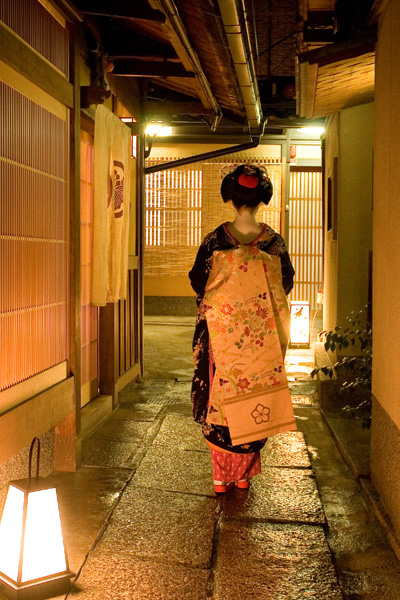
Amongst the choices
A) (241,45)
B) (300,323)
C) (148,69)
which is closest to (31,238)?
(241,45)

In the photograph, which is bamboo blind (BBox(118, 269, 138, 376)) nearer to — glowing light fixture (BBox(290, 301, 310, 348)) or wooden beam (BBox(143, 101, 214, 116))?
wooden beam (BBox(143, 101, 214, 116))

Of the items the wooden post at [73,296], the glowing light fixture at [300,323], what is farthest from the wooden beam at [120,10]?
the glowing light fixture at [300,323]

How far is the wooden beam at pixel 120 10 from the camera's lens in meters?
5.73

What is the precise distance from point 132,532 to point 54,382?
4.70 feet

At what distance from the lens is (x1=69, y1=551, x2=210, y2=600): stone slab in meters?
3.54

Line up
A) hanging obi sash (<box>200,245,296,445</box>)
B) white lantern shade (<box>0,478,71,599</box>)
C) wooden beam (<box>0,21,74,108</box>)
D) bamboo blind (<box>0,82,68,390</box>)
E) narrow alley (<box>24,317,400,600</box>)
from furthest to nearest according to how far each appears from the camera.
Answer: hanging obi sash (<box>200,245,296,445</box>) < bamboo blind (<box>0,82,68,390</box>) < wooden beam (<box>0,21,74,108</box>) < narrow alley (<box>24,317,400,600</box>) < white lantern shade (<box>0,478,71,599</box>)

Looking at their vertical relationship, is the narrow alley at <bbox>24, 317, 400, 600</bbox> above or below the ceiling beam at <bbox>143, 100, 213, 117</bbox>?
below

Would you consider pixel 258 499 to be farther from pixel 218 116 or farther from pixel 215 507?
pixel 218 116

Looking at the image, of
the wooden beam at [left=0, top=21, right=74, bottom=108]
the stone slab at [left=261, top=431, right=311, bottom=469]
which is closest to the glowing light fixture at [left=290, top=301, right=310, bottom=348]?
the stone slab at [left=261, top=431, right=311, bottom=469]

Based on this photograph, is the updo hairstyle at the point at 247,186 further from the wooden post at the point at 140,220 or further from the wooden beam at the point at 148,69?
the wooden post at the point at 140,220

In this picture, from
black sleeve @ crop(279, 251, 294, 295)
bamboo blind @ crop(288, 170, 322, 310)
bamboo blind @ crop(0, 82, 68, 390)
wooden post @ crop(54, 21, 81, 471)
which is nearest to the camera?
bamboo blind @ crop(0, 82, 68, 390)

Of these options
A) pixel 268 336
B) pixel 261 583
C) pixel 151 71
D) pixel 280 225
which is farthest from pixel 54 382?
pixel 280 225

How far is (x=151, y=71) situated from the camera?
732cm

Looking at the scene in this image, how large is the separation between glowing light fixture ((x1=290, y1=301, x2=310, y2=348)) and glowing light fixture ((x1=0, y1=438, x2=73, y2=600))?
9206 millimetres
